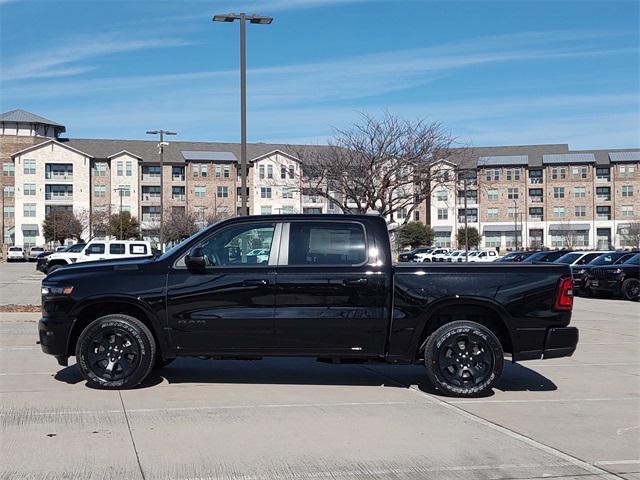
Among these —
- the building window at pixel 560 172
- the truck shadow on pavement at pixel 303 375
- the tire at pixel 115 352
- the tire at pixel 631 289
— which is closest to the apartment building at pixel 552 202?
the building window at pixel 560 172

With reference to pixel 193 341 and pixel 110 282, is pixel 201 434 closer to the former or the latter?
pixel 193 341

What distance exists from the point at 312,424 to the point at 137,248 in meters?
26.6

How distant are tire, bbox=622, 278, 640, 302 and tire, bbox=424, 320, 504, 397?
18756 millimetres

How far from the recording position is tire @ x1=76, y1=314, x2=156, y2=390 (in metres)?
8.28

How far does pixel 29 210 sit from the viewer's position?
85.6 metres

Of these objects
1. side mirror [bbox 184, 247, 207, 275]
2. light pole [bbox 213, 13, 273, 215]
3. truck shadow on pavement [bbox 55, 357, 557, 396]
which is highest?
light pole [bbox 213, 13, 273, 215]

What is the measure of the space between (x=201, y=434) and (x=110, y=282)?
2501 mm

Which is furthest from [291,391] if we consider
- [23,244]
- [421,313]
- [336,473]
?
[23,244]

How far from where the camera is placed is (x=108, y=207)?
8344 centimetres

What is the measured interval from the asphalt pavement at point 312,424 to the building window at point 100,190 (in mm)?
79548

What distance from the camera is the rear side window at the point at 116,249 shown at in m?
32.9

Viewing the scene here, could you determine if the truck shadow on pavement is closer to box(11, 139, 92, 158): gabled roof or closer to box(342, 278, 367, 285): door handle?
box(342, 278, 367, 285): door handle

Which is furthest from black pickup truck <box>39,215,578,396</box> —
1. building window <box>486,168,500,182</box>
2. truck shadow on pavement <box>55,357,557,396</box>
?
building window <box>486,168,500,182</box>

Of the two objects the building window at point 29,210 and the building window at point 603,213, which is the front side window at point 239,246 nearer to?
the building window at point 29,210
